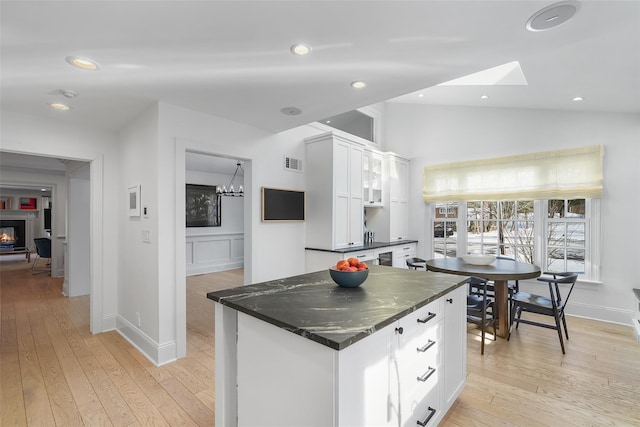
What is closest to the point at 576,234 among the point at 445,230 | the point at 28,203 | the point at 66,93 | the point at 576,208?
the point at 576,208

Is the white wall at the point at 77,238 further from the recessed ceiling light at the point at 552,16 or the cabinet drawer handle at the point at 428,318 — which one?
the recessed ceiling light at the point at 552,16

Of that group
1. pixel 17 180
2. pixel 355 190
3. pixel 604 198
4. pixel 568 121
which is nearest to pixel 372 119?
pixel 355 190

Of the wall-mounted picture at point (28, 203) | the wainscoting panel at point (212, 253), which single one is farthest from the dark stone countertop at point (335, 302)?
the wall-mounted picture at point (28, 203)

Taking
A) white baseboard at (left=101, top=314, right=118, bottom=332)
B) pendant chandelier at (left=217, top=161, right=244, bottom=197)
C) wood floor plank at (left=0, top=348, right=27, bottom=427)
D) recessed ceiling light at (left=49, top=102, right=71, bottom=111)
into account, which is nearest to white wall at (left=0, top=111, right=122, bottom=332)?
white baseboard at (left=101, top=314, right=118, bottom=332)

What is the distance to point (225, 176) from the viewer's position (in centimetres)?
775

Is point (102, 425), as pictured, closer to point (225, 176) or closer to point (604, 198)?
point (604, 198)

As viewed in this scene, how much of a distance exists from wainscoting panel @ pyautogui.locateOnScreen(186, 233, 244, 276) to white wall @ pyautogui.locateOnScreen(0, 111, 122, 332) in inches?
128

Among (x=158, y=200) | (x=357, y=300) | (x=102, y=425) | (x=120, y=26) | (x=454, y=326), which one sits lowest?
(x=102, y=425)

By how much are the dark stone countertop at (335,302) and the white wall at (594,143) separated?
3.04 m

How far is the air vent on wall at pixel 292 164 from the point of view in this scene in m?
4.13

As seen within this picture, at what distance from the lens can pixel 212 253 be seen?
7.39m

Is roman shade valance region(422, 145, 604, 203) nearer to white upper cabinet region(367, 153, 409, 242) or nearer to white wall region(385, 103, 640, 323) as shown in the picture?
Answer: white wall region(385, 103, 640, 323)

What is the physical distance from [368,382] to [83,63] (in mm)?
2705

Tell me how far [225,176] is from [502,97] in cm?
620
